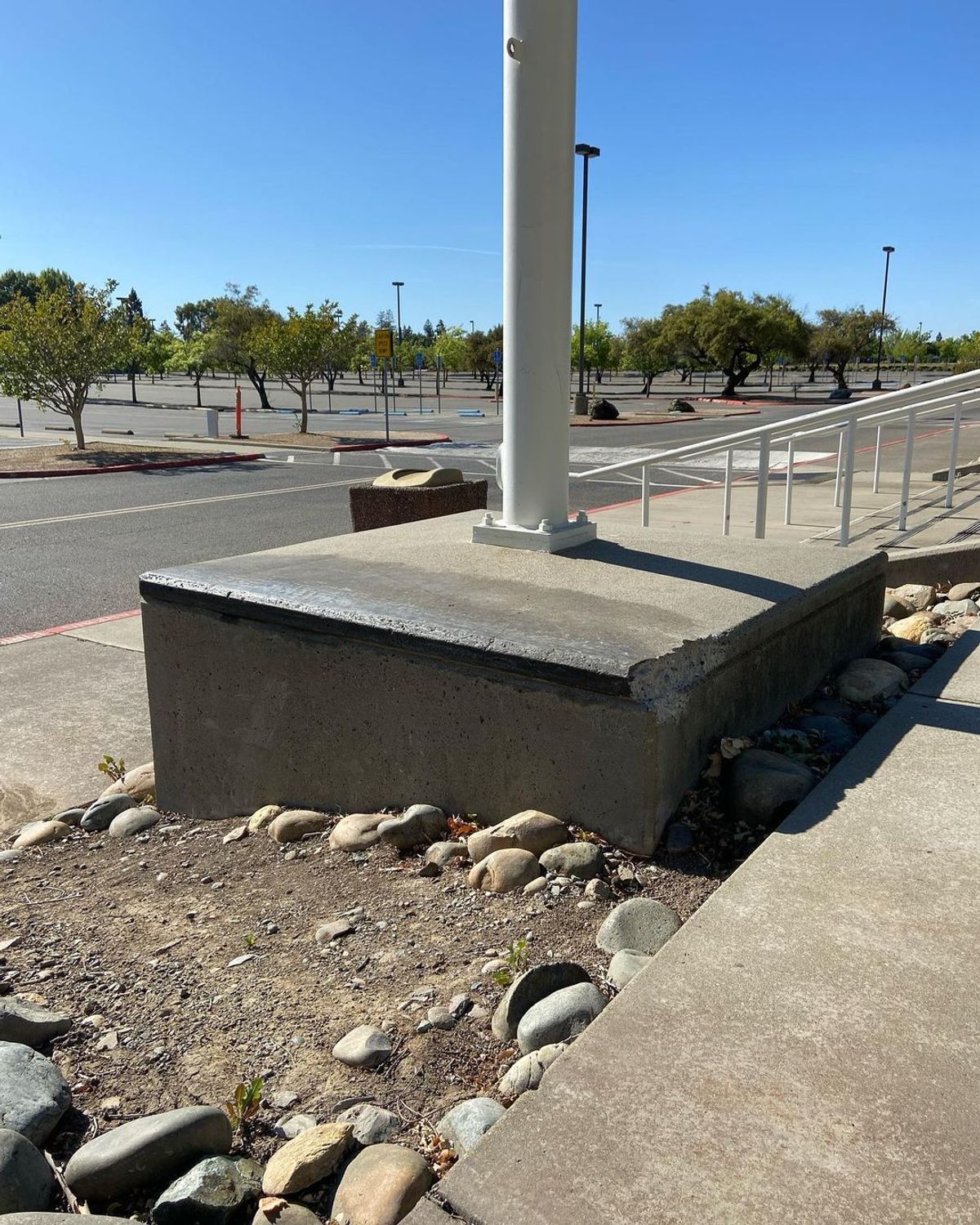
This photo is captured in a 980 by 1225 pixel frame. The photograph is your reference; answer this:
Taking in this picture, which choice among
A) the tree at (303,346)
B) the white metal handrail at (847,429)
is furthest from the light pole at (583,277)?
the white metal handrail at (847,429)

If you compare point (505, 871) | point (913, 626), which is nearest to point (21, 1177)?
point (505, 871)

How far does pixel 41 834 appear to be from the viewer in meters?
4.57

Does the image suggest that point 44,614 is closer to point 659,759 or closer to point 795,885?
point 659,759

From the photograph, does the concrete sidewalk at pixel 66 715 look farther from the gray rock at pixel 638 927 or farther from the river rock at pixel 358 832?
the gray rock at pixel 638 927

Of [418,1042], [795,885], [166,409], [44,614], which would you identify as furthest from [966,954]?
[166,409]

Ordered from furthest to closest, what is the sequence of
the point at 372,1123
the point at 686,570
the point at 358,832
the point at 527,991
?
the point at 686,570, the point at 358,832, the point at 527,991, the point at 372,1123

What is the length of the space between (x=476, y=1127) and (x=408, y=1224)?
15.8 inches

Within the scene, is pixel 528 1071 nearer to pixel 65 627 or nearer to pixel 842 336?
pixel 65 627

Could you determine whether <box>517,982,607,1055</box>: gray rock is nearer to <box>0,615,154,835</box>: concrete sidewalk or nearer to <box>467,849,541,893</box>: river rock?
<box>467,849,541,893</box>: river rock

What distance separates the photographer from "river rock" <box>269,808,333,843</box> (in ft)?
13.3

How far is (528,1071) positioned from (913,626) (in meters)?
4.18

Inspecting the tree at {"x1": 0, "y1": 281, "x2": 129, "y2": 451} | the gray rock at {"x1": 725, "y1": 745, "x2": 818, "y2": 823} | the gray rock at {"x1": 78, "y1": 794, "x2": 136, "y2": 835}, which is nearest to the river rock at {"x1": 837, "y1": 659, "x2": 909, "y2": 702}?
the gray rock at {"x1": 725, "y1": 745, "x2": 818, "y2": 823}

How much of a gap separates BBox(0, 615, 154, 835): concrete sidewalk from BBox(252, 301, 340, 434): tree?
22803mm

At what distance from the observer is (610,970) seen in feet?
8.96
